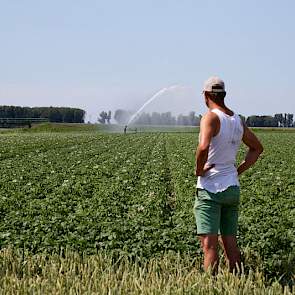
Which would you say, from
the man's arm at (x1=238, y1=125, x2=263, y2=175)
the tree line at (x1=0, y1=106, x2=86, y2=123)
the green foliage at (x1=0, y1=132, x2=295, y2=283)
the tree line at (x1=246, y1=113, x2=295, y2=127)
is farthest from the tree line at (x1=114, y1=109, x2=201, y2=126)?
the man's arm at (x1=238, y1=125, x2=263, y2=175)

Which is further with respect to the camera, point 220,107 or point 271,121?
point 271,121

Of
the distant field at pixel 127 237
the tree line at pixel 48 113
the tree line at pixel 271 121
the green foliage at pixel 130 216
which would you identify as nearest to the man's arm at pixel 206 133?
the distant field at pixel 127 237

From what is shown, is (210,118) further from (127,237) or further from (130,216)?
(130,216)

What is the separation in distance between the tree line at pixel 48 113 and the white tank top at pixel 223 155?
135m

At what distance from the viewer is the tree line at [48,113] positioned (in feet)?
453

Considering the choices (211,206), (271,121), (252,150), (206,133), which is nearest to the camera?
(206,133)

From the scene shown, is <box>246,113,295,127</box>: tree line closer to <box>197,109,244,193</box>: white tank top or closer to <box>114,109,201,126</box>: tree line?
<box>114,109,201,126</box>: tree line

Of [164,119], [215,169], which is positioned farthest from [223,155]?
[164,119]

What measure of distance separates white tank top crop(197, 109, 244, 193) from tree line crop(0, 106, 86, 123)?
134822 millimetres

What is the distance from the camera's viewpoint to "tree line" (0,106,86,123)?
138 meters

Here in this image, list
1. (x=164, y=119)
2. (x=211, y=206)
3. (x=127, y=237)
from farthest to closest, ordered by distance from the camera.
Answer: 1. (x=164, y=119)
2. (x=127, y=237)
3. (x=211, y=206)

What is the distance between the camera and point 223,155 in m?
5.47

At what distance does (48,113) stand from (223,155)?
5605 inches

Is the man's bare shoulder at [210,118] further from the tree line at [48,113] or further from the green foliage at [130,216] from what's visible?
the tree line at [48,113]
